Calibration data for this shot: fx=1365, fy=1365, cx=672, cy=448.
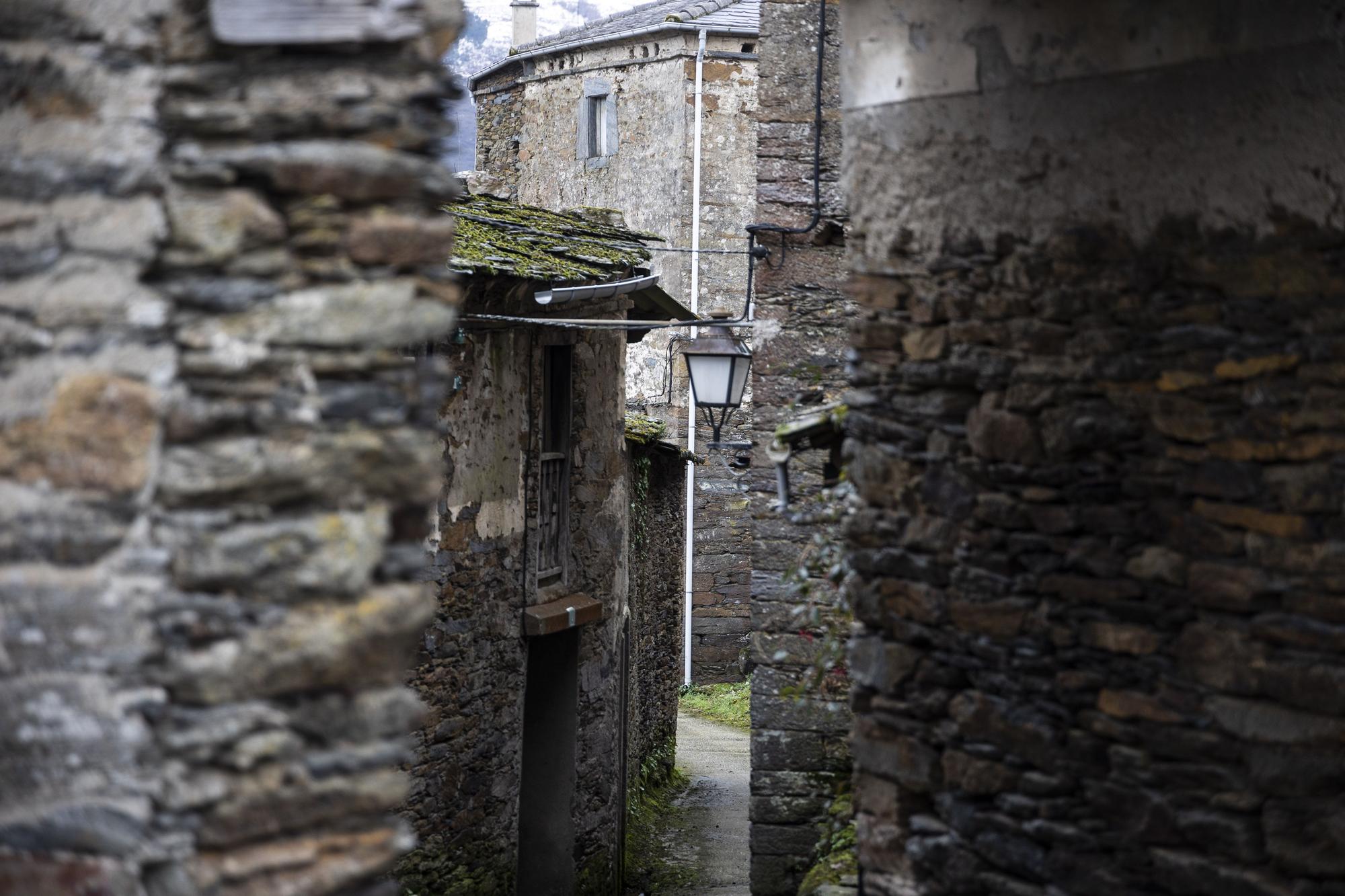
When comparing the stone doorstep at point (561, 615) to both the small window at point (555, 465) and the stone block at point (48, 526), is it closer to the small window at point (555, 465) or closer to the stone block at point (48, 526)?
the small window at point (555, 465)

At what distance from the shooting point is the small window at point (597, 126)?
672 inches

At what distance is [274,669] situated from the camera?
1.87m

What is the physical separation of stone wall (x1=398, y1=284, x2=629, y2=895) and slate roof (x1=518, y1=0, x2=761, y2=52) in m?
7.68

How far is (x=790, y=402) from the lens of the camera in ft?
24.0

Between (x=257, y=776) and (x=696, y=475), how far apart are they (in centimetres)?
1416

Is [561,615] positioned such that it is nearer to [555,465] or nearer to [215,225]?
[555,465]

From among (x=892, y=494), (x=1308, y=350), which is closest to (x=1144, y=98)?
(x=1308, y=350)

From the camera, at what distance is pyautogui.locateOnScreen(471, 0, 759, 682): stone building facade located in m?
15.9

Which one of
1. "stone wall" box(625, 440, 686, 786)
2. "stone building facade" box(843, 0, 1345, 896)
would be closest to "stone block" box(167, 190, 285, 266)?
"stone building facade" box(843, 0, 1345, 896)

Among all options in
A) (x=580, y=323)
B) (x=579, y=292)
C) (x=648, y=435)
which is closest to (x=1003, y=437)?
(x=580, y=323)

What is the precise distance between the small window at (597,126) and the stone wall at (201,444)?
15.5 metres

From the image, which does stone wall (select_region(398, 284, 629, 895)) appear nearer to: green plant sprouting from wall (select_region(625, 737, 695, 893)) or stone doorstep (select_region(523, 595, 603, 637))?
Answer: stone doorstep (select_region(523, 595, 603, 637))

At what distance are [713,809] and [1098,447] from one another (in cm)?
877

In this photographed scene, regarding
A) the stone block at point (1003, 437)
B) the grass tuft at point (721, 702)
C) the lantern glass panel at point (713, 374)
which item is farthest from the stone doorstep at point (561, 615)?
the grass tuft at point (721, 702)
